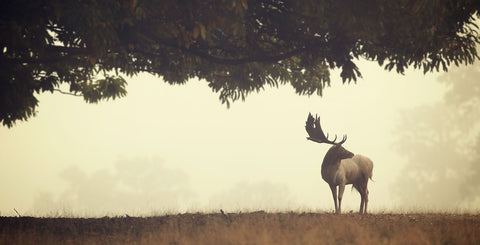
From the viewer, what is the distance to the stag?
13352 mm

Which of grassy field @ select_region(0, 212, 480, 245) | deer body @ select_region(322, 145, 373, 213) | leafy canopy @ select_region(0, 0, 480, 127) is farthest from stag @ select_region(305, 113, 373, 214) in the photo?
leafy canopy @ select_region(0, 0, 480, 127)

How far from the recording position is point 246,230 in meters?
9.91

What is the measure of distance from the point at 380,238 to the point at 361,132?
9422 cm

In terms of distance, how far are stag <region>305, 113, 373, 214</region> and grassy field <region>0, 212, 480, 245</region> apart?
4.97 ft

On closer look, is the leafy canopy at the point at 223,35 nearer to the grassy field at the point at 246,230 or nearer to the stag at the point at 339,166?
the stag at the point at 339,166

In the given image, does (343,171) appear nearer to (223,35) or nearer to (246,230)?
(246,230)

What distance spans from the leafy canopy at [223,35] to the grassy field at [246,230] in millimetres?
3648

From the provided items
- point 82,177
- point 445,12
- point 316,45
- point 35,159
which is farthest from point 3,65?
point 35,159

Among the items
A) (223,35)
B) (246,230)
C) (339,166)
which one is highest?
A: (223,35)

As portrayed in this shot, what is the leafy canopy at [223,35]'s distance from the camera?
34.2 ft

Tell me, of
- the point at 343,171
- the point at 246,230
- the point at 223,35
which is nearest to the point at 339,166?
the point at 343,171

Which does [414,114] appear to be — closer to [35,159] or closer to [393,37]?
[393,37]

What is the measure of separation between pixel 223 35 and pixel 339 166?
524cm

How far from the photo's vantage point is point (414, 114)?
165 feet
